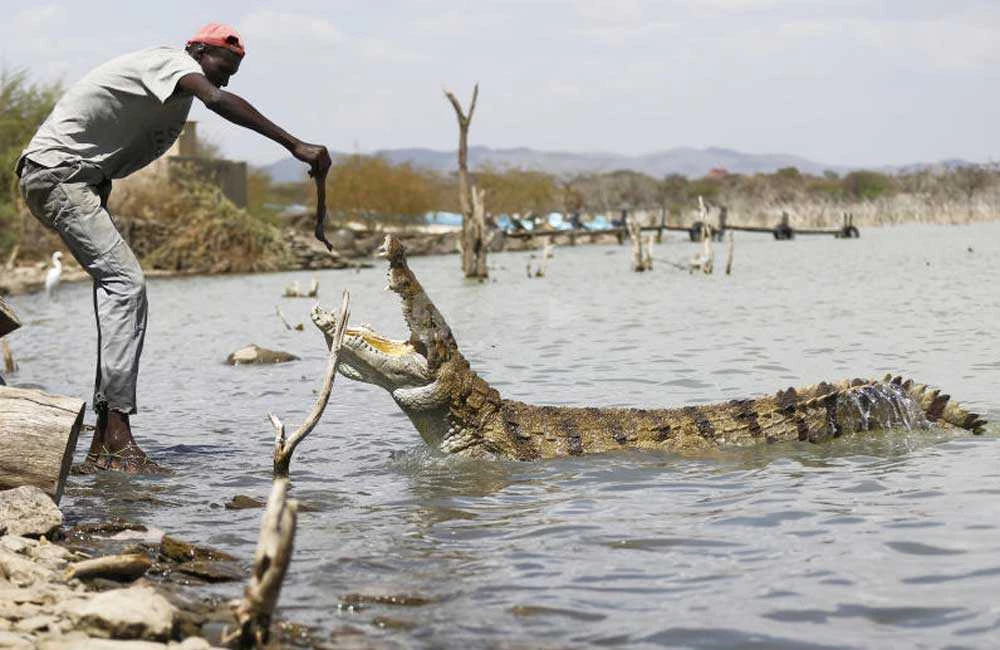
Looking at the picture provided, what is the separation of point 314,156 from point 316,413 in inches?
48.9

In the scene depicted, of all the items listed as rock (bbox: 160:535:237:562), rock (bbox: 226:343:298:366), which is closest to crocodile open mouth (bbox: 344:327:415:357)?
rock (bbox: 160:535:237:562)

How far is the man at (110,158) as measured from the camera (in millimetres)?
6637

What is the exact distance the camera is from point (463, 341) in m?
16.8

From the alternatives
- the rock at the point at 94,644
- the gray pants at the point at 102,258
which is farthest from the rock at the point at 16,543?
the gray pants at the point at 102,258

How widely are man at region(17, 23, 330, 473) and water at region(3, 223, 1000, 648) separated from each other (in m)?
0.79

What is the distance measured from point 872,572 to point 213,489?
3.56 metres

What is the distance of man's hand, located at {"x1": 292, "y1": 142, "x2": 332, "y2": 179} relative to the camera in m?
6.19

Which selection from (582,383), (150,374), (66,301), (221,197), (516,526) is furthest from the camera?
(221,197)

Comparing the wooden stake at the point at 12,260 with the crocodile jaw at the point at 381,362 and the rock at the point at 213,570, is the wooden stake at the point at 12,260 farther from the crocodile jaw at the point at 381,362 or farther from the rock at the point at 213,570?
the rock at the point at 213,570

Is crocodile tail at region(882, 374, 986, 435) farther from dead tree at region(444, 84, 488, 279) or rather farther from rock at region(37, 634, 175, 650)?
dead tree at region(444, 84, 488, 279)

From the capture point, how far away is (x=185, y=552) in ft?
17.2

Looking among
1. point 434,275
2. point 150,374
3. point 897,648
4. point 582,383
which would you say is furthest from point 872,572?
point 434,275

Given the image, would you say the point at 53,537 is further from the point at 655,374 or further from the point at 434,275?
the point at 434,275

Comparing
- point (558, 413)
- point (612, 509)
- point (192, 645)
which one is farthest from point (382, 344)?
point (192, 645)
